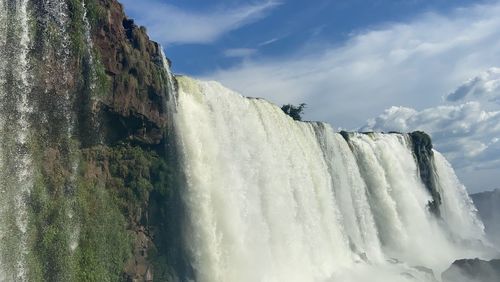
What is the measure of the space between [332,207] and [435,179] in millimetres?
24366

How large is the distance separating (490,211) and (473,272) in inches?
2698

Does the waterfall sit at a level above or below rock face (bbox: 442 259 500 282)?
above

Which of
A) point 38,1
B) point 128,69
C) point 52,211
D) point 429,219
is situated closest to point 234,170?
point 128,69

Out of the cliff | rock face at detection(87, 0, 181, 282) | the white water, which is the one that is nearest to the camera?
the cliff

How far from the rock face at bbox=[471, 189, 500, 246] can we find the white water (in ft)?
75.3

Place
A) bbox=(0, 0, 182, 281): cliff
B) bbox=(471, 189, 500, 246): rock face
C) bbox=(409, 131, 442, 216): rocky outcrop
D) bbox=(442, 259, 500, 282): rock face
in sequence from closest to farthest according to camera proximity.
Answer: bbox=(0, 0, 182, 281): cliff → bbox=(442, 259, 500, 282): rock face → bbox=(409, 131, 442, 216): rocky outcrop → bbox=(471, 189, 500, 246): rock face

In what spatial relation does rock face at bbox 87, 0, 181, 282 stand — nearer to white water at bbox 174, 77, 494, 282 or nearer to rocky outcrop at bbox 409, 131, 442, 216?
white water at bbox 174, 77, 494, 282

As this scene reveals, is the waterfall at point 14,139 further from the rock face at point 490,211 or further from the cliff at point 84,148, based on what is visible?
→ the rock face at point 490,211

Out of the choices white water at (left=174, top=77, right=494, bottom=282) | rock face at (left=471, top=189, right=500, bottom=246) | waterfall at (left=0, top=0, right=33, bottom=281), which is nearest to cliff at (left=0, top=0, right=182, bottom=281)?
waterfall at (left=0, top=0, right=33, bottom=281)

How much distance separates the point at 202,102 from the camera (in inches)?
953

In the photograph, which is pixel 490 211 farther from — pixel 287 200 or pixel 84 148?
pixel 84 148

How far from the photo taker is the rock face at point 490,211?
2687 inches

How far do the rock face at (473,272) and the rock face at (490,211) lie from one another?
92.3 ft

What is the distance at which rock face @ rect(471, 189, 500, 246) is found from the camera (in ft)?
224
